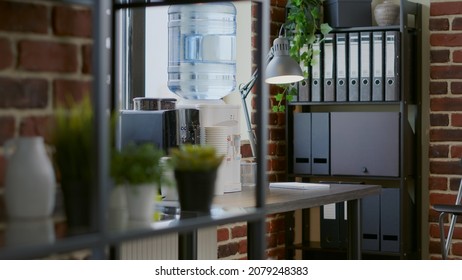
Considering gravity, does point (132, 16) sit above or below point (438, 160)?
above

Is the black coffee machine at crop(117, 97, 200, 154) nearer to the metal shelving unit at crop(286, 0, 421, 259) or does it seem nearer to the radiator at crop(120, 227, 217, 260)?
the radiator at crop(120, 227, 217, 260)

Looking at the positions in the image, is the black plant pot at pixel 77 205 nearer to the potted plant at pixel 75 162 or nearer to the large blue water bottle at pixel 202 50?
the potted plant at pixel 75 162

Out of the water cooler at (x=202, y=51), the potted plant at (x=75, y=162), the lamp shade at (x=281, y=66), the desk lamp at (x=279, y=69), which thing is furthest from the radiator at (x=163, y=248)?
the potted plant at (x=75, y=162)

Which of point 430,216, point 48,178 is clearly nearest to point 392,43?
point 430,216

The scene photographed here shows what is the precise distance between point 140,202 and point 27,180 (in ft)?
0.88

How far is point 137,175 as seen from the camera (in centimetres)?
171

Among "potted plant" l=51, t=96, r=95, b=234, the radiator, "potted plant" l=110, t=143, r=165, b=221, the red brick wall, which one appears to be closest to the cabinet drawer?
the red brick wall

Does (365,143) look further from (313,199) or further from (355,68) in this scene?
(313,199)

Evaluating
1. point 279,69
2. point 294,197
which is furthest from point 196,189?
point 279,69

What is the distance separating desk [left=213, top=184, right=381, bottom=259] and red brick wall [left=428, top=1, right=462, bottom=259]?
0.98 m

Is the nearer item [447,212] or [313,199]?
[313,199]

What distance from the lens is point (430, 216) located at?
14.9 feet
